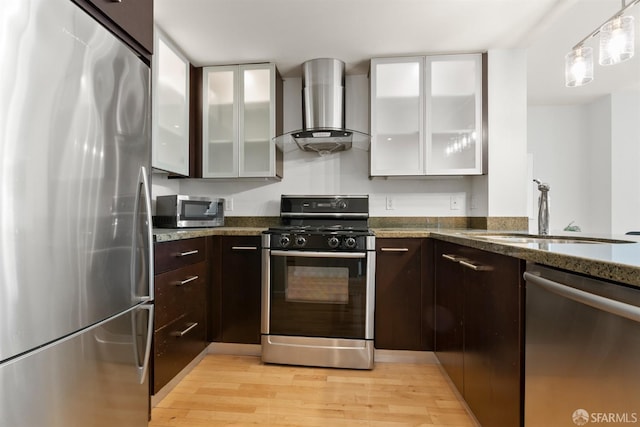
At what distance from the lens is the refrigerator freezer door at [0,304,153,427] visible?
80 cm

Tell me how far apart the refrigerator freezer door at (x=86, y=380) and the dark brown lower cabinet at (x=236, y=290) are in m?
0.96

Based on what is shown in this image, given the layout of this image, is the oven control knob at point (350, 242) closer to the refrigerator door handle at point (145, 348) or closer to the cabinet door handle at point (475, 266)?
the cabinet door handle at point (475, 266)

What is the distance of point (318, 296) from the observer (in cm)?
213

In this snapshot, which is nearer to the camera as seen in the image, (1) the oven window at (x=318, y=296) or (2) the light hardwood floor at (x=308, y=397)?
(2) the light hardwood floor at (x=308, y=397)

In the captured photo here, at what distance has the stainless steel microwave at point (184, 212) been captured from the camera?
222 cm

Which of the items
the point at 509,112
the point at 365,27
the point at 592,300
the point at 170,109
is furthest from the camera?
the point at 509,112

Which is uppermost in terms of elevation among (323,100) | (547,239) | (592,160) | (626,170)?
(323,100)

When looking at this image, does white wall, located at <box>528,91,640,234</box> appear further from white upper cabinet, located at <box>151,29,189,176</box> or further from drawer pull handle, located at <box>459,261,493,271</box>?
white upper cabinet, located at <box>151,29,189,176</box>

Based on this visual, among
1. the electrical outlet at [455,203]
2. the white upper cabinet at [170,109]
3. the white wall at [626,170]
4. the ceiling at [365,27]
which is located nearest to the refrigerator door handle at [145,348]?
the white upper cabinet at [170,109]

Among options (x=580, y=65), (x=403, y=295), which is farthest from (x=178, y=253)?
(x=580, y=65)

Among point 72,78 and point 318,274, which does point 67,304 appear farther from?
point 318,274

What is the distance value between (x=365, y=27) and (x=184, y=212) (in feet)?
Answer: 5.93

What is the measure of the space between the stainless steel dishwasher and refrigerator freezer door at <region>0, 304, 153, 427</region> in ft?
4.64

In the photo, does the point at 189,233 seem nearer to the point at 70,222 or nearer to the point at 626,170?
the point at 70,222
